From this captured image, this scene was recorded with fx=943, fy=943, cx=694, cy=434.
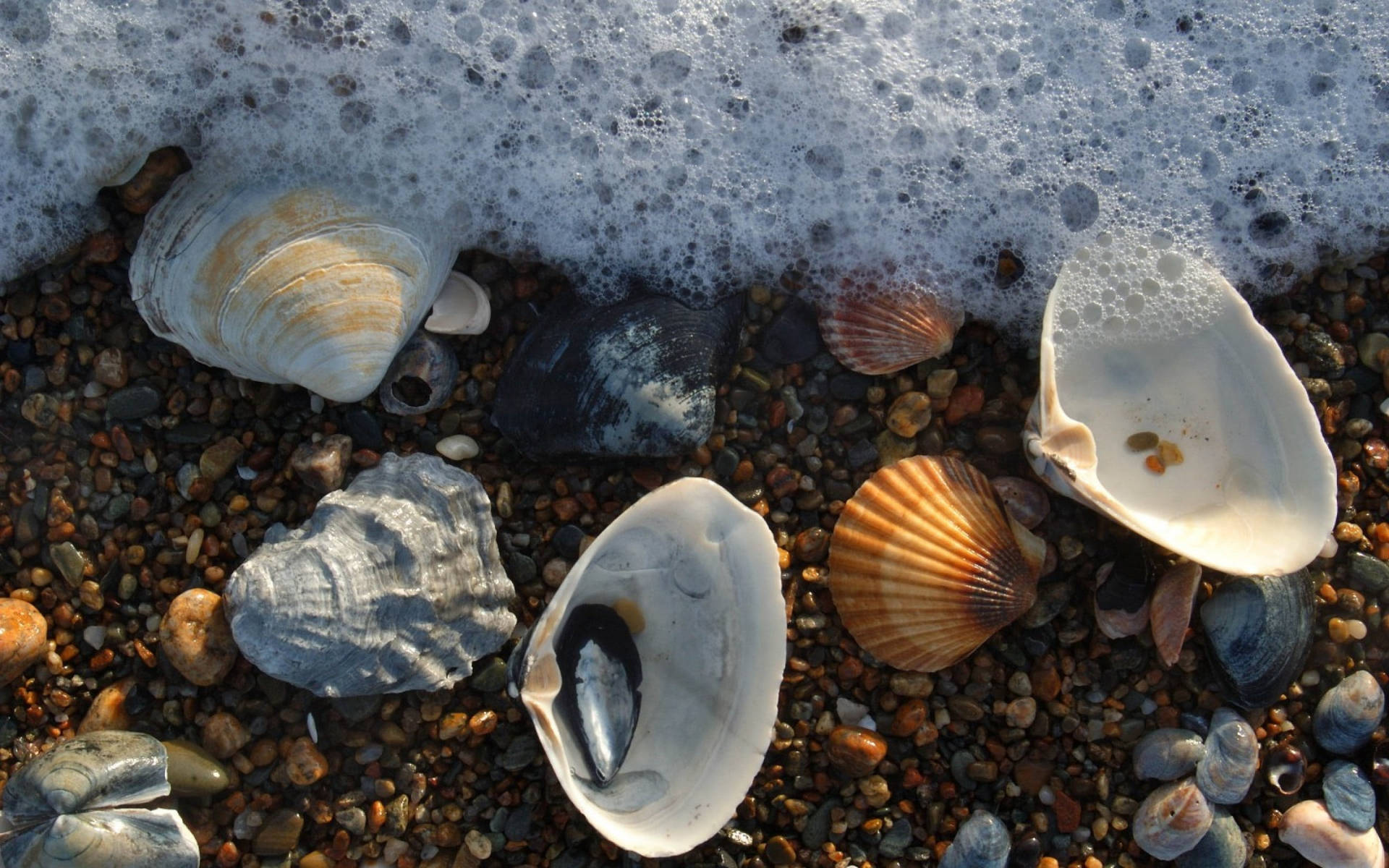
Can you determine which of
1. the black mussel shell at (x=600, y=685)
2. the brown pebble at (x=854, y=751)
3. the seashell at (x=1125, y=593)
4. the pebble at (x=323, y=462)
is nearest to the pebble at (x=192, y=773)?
the pebble at (x=323, y=462)

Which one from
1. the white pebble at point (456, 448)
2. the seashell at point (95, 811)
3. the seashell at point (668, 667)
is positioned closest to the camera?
the seashell at point (95, 811)

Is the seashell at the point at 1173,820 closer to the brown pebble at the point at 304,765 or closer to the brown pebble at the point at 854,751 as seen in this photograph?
the brown pebble at the point at 854,751

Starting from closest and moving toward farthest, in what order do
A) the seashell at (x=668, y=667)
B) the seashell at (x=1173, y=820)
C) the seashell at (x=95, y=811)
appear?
1. the seashell at (x=95, y=811)
2. the seashell at (x=668, y=667)
3. the seashell at (x=1173, y=820)

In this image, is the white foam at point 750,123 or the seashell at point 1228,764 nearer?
the seashell at point 1228,764

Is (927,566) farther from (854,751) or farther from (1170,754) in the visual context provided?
(1170,754)

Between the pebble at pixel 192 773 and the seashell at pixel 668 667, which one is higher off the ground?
the seashell at pixel 668 667

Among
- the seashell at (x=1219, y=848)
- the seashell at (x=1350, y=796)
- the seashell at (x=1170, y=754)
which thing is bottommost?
the seashell at (x=1219, y=848)

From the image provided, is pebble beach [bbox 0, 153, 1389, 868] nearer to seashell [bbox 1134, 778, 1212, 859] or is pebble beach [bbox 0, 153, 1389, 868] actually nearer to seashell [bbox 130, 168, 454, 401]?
seashell [bbox 1134, 778, 1212, 859]
